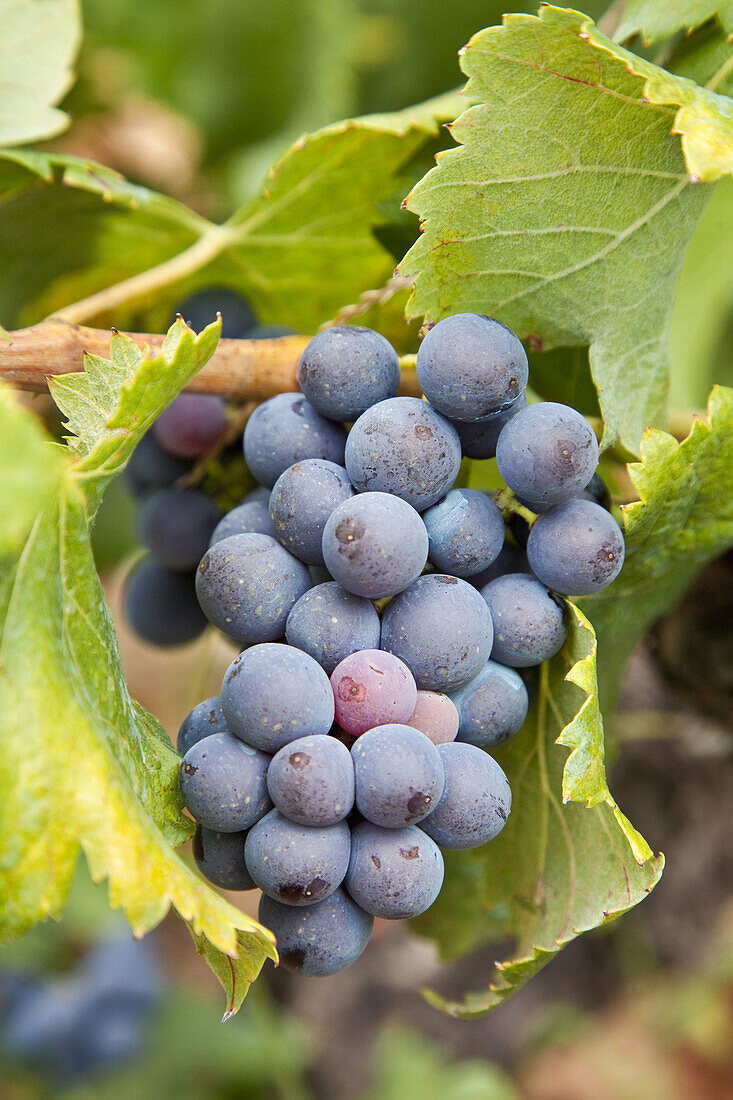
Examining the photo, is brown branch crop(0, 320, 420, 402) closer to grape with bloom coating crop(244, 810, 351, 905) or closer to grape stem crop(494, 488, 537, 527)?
grape stem crop(494, 488, 537, 527)

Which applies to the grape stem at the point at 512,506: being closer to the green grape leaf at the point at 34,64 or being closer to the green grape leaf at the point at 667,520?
the green grape leaf at the point at 667,520

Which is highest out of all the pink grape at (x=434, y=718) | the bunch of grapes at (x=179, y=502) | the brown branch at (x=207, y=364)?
the brown branch at (x=207, y=364)

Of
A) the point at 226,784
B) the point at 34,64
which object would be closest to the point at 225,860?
the point at 226,784

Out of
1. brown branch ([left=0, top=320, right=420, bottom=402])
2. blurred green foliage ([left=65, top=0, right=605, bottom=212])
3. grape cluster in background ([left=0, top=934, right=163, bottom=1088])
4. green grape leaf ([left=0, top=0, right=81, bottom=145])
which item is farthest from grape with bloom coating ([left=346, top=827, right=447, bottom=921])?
grape cluster in background ([left=0, top=934, right=163, bottom=1088])

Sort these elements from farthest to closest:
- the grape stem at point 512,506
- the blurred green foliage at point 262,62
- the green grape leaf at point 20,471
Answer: the blurred green foliage at point 262,62, the grape stem at point 512,506, the green grape leaf at point 20,471

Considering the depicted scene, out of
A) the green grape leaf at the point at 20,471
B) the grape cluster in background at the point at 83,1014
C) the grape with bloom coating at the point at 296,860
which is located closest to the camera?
the green grape leaf at the point at 20,471

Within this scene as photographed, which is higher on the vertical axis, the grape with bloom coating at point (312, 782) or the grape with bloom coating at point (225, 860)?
the grape with bloom coating at point (312, 782)

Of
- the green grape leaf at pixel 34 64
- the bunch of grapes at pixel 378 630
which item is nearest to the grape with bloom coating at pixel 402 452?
the bunch of grapes at pixel 378 630

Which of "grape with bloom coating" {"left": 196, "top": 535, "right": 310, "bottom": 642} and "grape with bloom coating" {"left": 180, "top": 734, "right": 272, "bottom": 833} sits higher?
"grape with bloom coating" {"left": 196, "top": 535, "right": 310, "bottom": 642}
